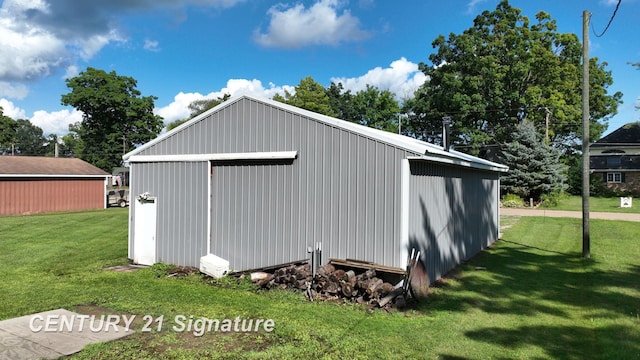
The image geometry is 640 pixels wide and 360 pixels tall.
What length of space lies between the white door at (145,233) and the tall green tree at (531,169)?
71.0 ft

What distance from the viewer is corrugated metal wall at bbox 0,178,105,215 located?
21484mm

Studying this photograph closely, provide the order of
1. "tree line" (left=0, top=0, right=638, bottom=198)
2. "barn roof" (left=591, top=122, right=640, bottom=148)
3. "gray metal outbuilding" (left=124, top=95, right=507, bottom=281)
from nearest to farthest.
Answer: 1. "gray metal outbuilding" (left=124, top=95, right=507, bottom=281)
2. "tree line" (left=0, top=0, right=638, bottom=198)
3. "barn roof" (left=591, top=122, right=640, bottom=148)

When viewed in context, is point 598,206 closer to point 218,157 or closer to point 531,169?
point 531,169

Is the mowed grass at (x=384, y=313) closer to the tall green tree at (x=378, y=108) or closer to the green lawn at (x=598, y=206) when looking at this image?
the green lawn at (x=598, y=206)

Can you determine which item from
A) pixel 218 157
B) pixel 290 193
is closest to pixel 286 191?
pixel 290 193

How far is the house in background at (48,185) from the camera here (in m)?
21.5

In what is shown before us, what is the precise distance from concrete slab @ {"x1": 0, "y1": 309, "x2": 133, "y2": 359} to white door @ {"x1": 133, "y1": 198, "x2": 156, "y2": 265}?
3439mm

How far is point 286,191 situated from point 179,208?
2821 mm

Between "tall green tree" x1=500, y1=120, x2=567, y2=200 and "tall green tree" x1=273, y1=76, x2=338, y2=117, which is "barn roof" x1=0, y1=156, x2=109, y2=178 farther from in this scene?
"tall green tree" x1=500, y1=120, x2=567, y2=200

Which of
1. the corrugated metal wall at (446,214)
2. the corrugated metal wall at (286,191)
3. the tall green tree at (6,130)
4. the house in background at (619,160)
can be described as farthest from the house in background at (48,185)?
the house in background at (619,160)

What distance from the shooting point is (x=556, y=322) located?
553cm

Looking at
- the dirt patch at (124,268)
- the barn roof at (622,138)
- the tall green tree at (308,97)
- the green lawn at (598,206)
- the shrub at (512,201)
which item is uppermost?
the tall green tree at (308,97)

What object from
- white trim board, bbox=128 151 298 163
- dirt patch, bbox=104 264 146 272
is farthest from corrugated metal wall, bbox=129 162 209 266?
dirt patch, bbox=104 264 146 272

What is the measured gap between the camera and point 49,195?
76.1ft
